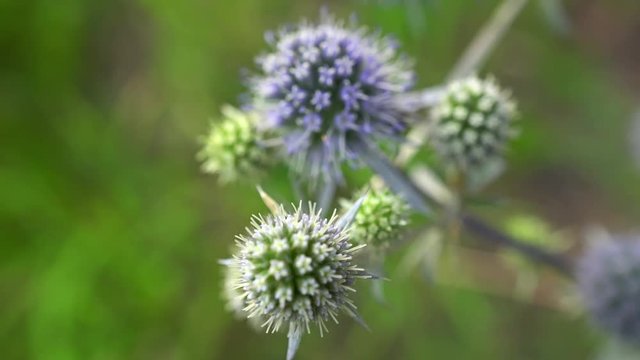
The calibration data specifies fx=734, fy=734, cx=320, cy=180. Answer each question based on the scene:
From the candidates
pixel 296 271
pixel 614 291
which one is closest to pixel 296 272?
pixel 296 271

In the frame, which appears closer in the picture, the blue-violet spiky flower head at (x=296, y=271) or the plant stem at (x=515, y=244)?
the blue-violet spiky flower head at (x=296, y=271)

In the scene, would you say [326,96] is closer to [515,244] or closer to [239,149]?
[239,149]

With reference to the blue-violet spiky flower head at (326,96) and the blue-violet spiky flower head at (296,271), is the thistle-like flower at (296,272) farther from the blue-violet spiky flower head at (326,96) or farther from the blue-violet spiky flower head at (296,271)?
the blue-violet spiky flower head at (326,96)

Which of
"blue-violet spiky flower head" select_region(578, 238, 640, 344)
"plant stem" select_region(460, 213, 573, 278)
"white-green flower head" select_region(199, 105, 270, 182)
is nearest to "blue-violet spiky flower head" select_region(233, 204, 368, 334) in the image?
"white-green flower head" select_region(199, 105, 270, 182)

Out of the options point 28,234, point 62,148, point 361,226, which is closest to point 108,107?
point 62,148

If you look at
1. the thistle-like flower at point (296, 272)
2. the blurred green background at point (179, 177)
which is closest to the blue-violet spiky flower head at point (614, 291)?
the blurred green background at point (179, 177)
